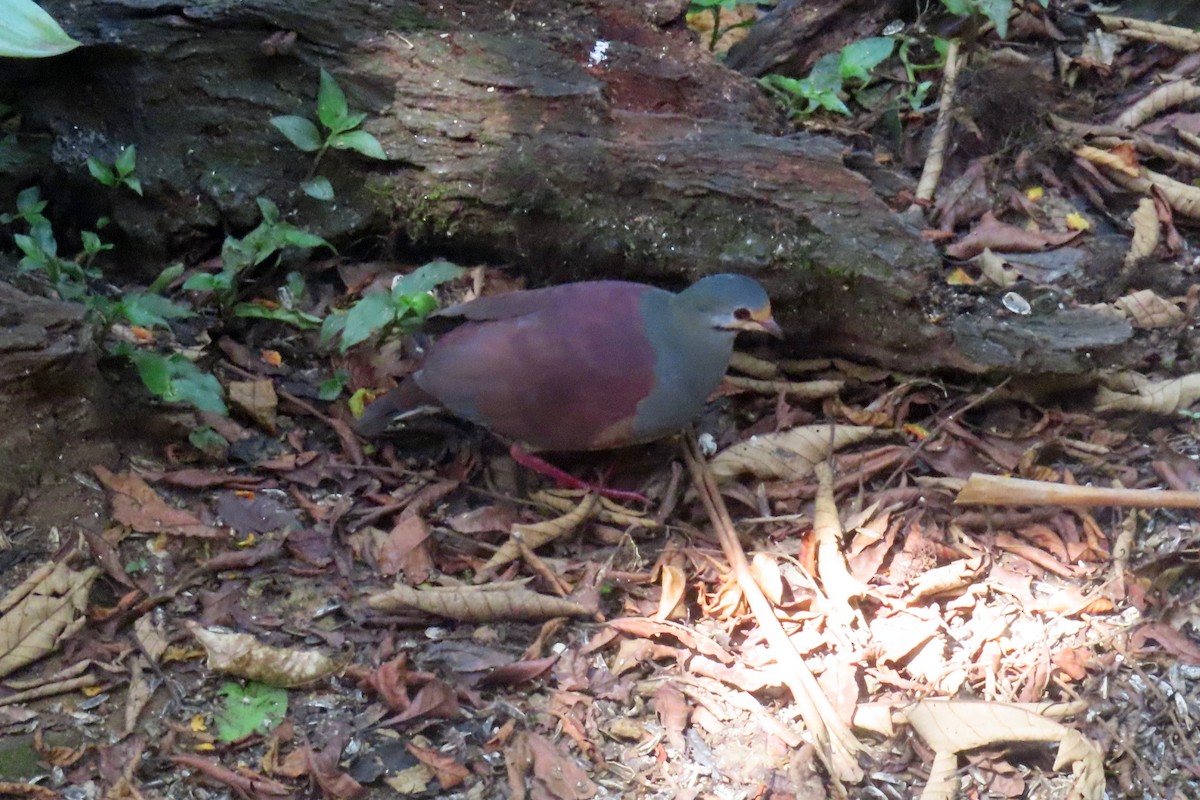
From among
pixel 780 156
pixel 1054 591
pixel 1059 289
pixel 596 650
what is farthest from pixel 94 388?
pixel 1059 289

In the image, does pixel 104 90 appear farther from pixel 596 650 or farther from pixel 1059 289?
pixel 1059 289

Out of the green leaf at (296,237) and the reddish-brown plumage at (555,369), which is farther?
the green leaf at (296,237)

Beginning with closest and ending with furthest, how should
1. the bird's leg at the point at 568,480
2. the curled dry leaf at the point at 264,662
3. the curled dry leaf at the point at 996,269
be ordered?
the curled dry leaf at the point at 264,662, the bird's leg at the point at 568,480, the curled dry leaf at the point at 996,269

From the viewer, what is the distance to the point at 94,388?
10.5 feet

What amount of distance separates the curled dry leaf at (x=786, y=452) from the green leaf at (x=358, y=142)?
62.6 inches

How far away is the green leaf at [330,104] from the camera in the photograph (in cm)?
380

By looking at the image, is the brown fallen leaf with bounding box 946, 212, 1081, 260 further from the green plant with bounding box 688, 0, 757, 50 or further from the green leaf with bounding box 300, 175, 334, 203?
the green leaf with bounding box 300, 175, 334, 203

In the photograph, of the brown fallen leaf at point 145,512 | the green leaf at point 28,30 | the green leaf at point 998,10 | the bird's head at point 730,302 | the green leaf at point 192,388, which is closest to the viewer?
the green leaf at point 28,30

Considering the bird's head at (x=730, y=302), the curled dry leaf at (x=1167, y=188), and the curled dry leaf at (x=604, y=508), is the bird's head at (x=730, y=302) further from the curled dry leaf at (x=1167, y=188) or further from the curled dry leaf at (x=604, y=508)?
the curled dry leaf at (x=1167, y=188)

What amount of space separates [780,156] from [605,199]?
0.63 m

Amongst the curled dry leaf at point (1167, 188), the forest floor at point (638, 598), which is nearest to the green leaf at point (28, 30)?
the forest floor at point (638, 598)

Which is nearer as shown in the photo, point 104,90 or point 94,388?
point 94,388

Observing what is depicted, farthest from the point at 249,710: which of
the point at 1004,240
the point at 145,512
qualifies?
the point at 1004,240

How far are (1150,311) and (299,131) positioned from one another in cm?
316
